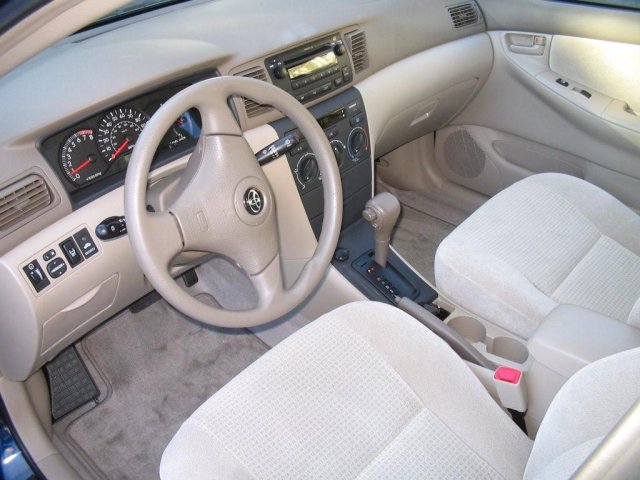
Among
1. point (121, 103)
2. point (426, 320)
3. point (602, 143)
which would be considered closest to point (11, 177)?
point (121, 103)

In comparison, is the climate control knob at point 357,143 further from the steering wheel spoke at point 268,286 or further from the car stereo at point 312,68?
the steering wheel spoke at point 268,286

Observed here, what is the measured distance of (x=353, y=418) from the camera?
125 centimetres

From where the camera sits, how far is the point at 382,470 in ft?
3.84

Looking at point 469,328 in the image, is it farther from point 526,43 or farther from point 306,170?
point 526,43

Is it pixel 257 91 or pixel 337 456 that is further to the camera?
pixel 257 91

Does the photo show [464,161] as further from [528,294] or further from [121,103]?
[121,103]

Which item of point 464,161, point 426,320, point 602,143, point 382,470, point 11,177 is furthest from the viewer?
point 464,161

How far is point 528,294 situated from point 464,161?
4.05 ft

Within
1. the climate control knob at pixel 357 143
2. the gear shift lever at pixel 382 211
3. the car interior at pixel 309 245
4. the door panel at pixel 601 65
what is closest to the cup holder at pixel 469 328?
the car interior at pixel 309 245

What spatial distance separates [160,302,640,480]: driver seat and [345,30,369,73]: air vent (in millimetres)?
940

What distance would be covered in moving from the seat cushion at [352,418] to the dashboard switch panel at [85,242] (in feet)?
1.59

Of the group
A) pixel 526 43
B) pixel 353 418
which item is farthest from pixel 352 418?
pixel 526 43

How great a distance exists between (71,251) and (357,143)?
964mm

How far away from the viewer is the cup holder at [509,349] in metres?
1.67
